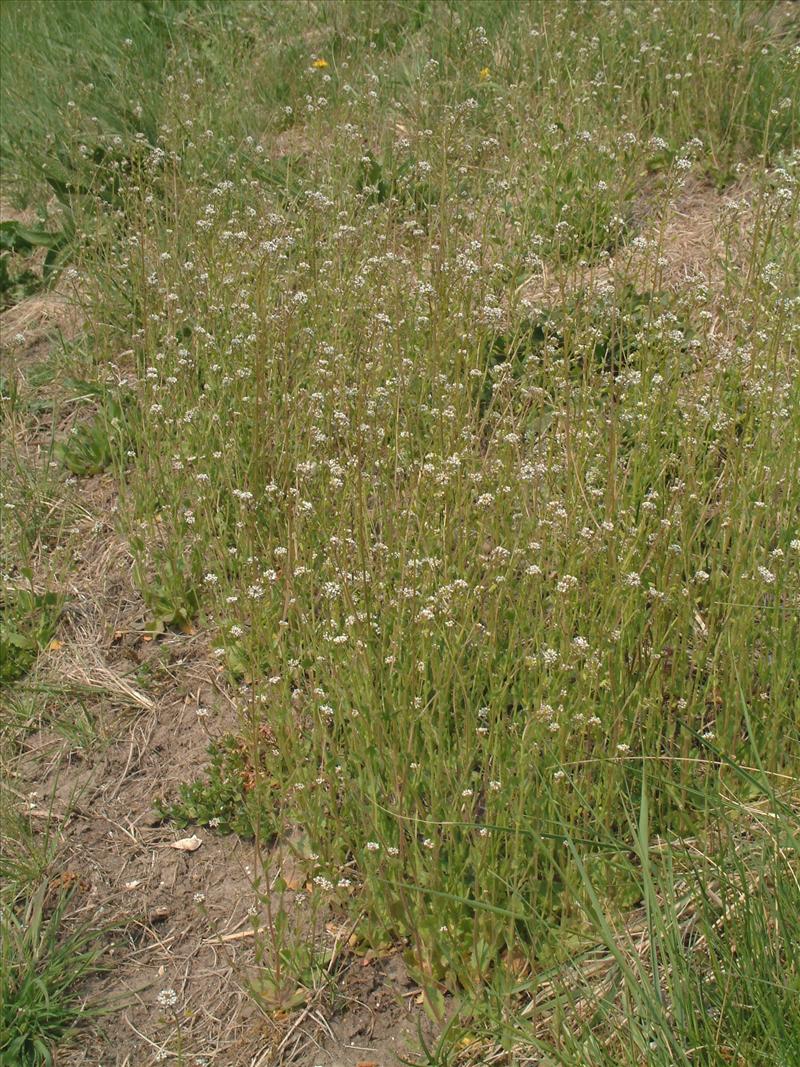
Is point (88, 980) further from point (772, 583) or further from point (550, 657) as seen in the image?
point (772, 583)

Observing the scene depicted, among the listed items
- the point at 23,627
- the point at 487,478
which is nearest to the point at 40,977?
the point at 23,627

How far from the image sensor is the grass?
2.69 metres

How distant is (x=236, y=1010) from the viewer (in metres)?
2.90

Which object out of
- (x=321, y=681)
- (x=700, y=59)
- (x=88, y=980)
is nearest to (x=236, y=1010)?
Answer: (x=88, y=980)

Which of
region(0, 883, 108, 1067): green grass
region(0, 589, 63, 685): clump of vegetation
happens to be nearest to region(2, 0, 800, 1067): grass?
region(0, 589, 63, 685): clump of vegetation

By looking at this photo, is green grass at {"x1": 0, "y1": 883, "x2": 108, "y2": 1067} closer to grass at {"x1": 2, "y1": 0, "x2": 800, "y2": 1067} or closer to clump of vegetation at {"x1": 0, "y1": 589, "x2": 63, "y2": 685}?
grass at {"x1": 2, "y1": 0, "x2": 800, "y2": 1067}

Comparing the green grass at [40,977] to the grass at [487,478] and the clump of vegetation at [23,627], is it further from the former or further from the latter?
the clump of vegetation at [23,627]

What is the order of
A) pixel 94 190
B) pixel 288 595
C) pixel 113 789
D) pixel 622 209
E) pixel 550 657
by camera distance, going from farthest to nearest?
pixel 94 190, pixel 622 209, pixel 113 789, pixel 288 595, pixel 550 657

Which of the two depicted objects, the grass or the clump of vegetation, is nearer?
the grass

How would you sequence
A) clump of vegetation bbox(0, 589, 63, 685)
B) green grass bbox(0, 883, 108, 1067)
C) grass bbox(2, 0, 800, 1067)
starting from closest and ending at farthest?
grass bbox(2, 0, 800, 1067), green grass bbox(0, 883, 108, 1067), clump of vegetation bbox(0, 589, 63, 685)

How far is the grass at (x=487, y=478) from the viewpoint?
2.69 metres

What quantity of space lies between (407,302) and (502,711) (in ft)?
7.02

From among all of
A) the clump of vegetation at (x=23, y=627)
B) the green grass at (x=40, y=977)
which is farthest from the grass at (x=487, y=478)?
the green grass at (x=40, y=977)

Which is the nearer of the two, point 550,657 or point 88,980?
point 550,657
